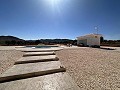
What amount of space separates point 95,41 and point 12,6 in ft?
50.8

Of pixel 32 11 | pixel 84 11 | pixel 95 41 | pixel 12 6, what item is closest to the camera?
pixel 12 6

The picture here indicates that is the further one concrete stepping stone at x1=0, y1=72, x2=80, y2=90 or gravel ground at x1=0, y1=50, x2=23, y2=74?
gravel ground at x1=0, y1=50, x2=23, y2=74

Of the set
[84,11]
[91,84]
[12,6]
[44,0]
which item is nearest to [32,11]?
[12,6]

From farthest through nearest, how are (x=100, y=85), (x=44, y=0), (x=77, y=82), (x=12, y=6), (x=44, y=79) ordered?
(x=12, y=6) → (x=44, y=0) → (x=44, y=79) → (x=77, y=82) → (x=100, y=85)

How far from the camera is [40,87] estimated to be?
2855mm

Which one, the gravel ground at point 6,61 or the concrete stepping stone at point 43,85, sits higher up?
the gravel ground at point 6,61

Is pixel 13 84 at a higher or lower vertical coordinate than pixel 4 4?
lower

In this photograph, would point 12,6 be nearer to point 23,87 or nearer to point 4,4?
point 4,4

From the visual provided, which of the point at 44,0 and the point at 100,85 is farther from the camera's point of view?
the point at 44,0

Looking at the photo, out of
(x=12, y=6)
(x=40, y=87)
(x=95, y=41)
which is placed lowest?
(x=40, y=87)

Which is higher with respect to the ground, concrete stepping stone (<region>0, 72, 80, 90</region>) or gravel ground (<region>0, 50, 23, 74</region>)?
gravel ground (<region>0, 50, 23, 74</region>)

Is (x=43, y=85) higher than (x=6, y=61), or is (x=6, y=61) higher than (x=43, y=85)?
(x=6, y=61)

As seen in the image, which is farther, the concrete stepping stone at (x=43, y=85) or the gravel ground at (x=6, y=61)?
the gravel ground at (x=6, y=61)

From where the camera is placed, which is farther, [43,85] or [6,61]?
[6,61]
